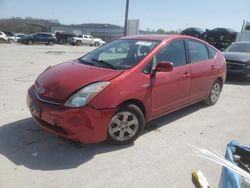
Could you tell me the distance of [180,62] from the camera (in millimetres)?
4879

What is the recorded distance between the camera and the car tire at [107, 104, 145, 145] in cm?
382

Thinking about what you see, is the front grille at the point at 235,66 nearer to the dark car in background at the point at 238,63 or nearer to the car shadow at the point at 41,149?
the dark car in background at the point at 238,63

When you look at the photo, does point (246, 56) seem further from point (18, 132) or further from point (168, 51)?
point (18, 132)

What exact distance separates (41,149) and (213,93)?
407 centimetres

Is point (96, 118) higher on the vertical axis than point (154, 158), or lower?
higher

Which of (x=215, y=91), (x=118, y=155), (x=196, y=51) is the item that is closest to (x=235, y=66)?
(x=215, y=91)

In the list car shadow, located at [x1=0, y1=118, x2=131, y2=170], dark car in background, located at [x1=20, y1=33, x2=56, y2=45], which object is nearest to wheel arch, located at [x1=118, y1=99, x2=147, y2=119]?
car shadow, located at [x1=0, y1=118, x2=131, y2=170]

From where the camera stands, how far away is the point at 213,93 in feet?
20.5

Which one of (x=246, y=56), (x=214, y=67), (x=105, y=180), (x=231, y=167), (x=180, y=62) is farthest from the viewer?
(x=246, y=56)

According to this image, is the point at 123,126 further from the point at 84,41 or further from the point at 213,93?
the point at 84,41

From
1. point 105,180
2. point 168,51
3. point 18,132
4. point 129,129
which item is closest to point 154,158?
point 129,129

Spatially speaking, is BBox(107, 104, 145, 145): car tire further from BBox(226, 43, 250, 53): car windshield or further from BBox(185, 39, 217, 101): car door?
BBox(226, 43, 250, 53): car windshield

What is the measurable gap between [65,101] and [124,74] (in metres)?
0.91

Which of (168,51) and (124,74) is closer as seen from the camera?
(124,74)
